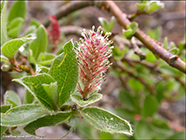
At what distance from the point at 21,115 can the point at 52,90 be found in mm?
138

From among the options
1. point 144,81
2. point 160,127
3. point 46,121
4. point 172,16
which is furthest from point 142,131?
point 172,16

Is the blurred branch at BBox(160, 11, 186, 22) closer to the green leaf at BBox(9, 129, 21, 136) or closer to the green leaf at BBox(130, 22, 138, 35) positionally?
the green leaf at BBox(130, 22, 138, 35)

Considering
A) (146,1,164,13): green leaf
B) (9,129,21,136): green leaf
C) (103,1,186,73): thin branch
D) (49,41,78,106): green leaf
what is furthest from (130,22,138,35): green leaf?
(9,129,21,136): green leaf

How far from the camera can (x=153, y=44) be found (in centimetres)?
80

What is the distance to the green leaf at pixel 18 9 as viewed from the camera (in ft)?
3.81

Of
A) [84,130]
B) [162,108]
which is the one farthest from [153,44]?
[162,108]

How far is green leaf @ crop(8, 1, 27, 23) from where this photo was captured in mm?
1163

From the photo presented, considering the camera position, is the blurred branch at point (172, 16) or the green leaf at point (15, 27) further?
the blurred branch at point (172, 16)

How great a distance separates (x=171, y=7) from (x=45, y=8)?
5.87 ft

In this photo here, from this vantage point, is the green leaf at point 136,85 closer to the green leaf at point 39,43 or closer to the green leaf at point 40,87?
the green leaf at point 39,43

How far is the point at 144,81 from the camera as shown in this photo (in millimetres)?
1669

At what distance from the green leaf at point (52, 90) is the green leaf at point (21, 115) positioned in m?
0.06

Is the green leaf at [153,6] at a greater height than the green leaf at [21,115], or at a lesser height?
greater

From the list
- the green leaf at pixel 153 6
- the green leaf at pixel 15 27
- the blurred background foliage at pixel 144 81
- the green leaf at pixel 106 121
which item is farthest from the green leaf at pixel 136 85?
the green leaf at pixel 106 121
